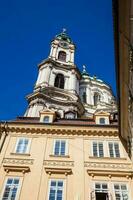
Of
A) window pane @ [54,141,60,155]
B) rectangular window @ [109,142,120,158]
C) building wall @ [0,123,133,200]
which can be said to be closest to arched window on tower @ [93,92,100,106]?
building wall @ [0,123,133,200]

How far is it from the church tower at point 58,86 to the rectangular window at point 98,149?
49.3ft

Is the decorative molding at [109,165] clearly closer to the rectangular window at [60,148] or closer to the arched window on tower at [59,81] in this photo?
the rectangular window at [60,148]

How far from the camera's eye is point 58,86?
157 ft

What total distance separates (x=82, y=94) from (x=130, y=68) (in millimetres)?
43096

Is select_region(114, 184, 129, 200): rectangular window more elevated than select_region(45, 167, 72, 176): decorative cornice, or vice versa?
select_region(45, 167, 72, 176): decorative cornice

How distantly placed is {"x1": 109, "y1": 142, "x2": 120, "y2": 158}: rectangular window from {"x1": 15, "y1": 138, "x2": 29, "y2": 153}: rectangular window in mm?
6046

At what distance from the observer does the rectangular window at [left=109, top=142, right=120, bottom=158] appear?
19266mm

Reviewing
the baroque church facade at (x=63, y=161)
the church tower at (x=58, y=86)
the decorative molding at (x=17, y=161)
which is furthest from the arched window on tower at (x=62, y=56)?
the decorative molding at (x=17, y=161)

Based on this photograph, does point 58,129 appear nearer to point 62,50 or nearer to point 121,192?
point 121,192

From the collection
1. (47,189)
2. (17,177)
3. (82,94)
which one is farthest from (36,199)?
(82,94)

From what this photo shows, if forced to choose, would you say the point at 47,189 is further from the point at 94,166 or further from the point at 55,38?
the point at 55,38

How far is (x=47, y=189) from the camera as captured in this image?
1666 cm

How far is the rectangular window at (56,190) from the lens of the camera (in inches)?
640

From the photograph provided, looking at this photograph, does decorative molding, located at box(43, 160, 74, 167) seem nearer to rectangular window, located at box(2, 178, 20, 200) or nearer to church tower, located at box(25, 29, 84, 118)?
rectangular window, located at box(2, 178, 20, 200)
